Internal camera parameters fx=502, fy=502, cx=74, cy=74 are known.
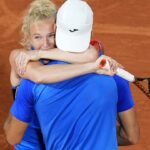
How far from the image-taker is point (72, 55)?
2512 millimetres

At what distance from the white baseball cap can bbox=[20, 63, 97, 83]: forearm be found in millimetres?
90

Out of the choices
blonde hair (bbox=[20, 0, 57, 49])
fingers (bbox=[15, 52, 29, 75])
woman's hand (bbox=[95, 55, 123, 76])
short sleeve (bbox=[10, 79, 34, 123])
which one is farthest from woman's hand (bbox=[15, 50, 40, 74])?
woman's hand (bbox=[95, 55, 123, 76])

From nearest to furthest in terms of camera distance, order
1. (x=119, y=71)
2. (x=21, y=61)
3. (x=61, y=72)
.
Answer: (x=61, y=72) < (x=119, y=71) < (x=21, y=61)

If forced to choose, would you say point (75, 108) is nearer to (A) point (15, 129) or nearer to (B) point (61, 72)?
(B) point (61, 72)

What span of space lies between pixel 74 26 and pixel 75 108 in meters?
0.41

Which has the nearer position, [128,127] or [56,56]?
[56,56]

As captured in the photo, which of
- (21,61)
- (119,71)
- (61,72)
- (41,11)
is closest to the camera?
(61,72)

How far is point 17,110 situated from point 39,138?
0.30 meters

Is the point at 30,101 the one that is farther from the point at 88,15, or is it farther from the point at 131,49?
the point at 131,49

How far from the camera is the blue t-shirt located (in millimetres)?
2469

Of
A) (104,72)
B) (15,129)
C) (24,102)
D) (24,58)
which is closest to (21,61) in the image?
(24,58)

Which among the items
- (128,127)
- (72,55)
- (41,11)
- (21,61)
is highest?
(41,11)

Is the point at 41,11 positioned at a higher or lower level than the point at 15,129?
higher

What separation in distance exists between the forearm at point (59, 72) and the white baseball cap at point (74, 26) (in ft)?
0.30
